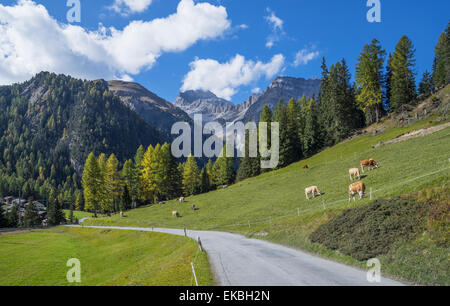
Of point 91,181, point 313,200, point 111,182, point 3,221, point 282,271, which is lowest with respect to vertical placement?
point 3,221

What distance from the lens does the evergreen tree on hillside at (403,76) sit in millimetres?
75938

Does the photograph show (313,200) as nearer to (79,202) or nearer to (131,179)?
(131,179)

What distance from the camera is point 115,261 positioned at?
32.5m

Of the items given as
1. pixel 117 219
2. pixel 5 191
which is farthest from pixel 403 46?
pixel 5 191

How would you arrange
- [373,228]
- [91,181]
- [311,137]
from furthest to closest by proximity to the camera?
1. [311,137]
2. [91,181]
3. [373,228]

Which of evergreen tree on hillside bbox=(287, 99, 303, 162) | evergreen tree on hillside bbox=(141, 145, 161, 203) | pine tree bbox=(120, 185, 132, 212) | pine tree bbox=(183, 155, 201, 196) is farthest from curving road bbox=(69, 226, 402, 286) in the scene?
pine tree bbox=(183, 155, 201, 196)

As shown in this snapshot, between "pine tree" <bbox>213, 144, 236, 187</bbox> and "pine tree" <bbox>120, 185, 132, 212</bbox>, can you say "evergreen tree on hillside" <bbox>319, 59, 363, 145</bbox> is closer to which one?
"pine tree" <bbox>213, 144, 236, 187</bbox>

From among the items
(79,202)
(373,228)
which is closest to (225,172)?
(373,228)

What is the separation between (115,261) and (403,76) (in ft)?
291

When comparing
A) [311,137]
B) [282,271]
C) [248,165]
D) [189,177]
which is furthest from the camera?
[189,177]

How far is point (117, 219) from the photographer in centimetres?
6569

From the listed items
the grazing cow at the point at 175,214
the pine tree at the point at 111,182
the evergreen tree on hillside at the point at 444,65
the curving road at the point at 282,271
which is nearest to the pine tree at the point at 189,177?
the pine tree at the point at 111,182
